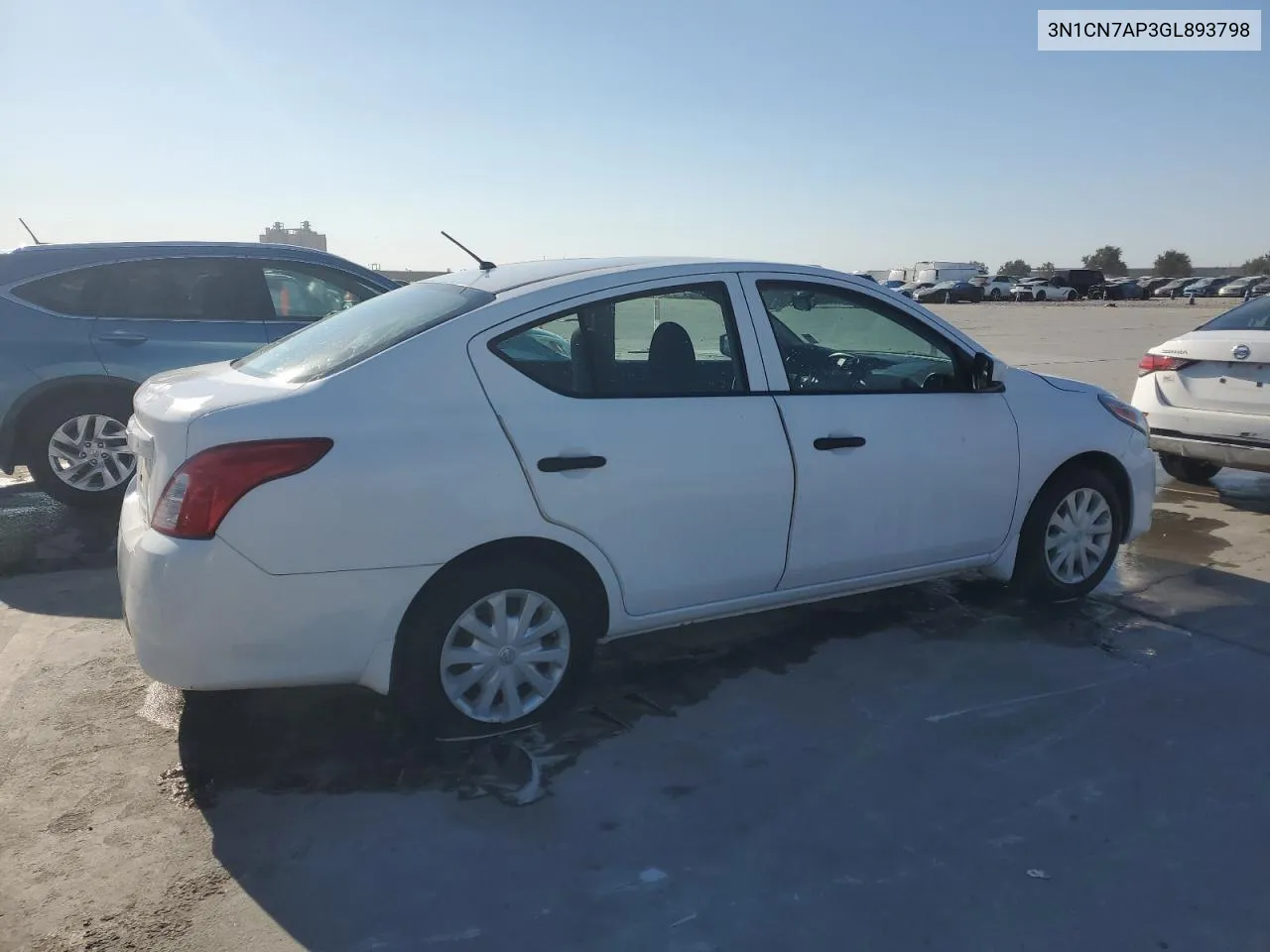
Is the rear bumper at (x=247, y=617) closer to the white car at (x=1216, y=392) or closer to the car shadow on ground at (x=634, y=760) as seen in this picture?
the car shadow on ground at (x=634, y=760)

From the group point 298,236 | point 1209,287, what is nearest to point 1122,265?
point 1209,287

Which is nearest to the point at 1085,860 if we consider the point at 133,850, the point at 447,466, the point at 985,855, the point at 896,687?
the point at 985,855

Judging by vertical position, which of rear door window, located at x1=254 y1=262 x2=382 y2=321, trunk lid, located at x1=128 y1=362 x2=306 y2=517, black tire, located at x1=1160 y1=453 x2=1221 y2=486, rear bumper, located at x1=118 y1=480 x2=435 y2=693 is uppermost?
rear door window, located at x1=254 y1=262 x2=382 y2=321

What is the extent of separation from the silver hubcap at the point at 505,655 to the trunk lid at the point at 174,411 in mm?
976

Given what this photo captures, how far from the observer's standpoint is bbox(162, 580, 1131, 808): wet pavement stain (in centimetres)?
337

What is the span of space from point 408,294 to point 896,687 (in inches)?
97.8

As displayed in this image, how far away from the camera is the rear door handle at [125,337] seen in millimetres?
6645

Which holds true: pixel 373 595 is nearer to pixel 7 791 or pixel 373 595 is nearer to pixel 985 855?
pixel 7 791

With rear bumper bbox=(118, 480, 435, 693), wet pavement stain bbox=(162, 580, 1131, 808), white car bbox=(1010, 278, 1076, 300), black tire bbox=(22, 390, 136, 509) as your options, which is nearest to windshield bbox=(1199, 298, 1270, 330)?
wet pavement stain bbox=(162, 580, 1131, 808)

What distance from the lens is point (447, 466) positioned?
10.9 ft

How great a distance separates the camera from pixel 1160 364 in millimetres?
7125

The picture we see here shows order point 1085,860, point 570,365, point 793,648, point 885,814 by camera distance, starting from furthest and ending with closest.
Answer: point 793,648, point 570,365, point 885,814, point 1085,860

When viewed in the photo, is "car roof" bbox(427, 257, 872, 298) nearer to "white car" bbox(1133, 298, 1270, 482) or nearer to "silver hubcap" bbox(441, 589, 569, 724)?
"silver hubcap" bbox(441, 589, 569, 724)

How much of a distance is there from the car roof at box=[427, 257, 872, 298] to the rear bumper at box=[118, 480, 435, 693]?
1180mm
